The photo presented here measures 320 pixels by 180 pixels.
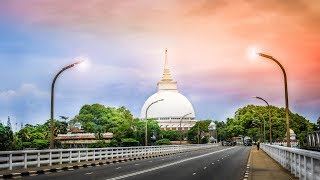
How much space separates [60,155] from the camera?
126 feet

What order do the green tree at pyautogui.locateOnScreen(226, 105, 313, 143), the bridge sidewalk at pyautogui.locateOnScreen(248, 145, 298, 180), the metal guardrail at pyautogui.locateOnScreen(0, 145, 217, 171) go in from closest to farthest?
1. the bridge sidewalk at pyautogui.locateOnScreen(248, 145, 298, 180)
2. the metal guardrail at pyautogui.locateOnScreen(0, 145, 217, 171)
3. the green tree at pyautogui.locateOnScreen(226, 105, 313, 143)

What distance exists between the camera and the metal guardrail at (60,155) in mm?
30375

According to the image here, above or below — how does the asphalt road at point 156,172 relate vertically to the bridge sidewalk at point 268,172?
below

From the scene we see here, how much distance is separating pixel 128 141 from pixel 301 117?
10638cm

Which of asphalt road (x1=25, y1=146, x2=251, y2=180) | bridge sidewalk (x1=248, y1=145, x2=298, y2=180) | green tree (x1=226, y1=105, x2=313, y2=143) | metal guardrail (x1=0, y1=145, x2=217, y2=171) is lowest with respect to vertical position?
asphalt road (x1=25, y1=146, x2=251, y2=180)

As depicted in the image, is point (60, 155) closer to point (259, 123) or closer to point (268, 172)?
point (268, 172)

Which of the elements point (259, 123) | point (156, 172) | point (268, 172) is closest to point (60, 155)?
point (156, 172)

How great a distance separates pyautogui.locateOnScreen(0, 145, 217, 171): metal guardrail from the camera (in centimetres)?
3038

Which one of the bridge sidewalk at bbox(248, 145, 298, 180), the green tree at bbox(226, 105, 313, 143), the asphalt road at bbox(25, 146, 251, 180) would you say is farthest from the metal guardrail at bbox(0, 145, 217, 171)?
the green tree at bbox(226, 105, 313, 143)

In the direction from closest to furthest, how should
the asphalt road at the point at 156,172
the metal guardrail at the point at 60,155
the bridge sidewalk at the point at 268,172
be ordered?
the bridge sidewalk at the point at 268,172, the asphalt road at the point at 156,172, the metal guardrail at the point at 60,155

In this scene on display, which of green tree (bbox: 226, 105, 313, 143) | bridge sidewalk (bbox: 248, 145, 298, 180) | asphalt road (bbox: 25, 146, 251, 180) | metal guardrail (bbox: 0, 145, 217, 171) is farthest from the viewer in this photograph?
green tree (bbox: 226, 105, 313, 143)

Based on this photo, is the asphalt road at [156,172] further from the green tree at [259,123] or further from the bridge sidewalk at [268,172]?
the green tree at [259,123]

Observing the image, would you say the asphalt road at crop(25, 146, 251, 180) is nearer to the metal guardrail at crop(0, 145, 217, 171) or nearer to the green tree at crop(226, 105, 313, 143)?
the metal guardrail at crop(0, 145, 217, 171)

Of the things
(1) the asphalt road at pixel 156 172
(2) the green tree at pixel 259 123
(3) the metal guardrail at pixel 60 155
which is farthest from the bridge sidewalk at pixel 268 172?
(2) the green tree at pixel 259 123
